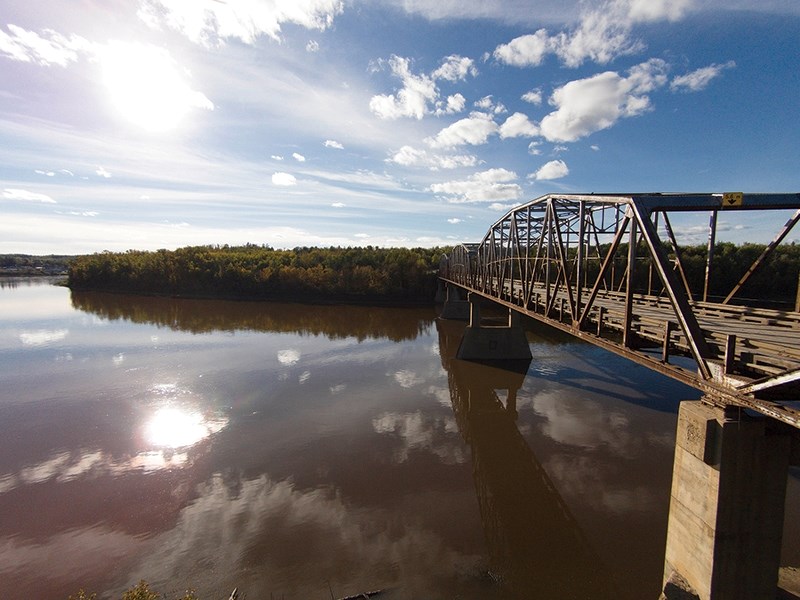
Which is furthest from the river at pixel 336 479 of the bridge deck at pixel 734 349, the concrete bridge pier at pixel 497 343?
the bridge deck at pixel 734 349

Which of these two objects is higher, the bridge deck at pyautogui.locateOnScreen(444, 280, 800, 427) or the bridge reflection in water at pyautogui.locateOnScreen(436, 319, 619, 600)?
the bridge deck at pyautogui.locateOnScreen(444, 280, 800, 427)

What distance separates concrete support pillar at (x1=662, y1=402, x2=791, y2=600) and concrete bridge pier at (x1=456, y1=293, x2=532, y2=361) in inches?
1029

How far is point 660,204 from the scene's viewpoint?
8.69 metres

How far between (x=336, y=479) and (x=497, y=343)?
2162cm

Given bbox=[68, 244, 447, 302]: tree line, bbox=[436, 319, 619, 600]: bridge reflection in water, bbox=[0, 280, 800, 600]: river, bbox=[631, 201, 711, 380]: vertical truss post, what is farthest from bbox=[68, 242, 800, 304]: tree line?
bbox=[631, 201, 711, 380]: vertical truss post

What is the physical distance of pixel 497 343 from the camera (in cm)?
3356

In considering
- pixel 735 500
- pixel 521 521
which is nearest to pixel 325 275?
pixel 521 521

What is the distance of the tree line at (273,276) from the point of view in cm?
7906

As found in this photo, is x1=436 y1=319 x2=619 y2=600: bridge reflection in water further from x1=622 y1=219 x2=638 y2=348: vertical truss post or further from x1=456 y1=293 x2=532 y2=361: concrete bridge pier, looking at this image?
x1=456 y1=293 x2=532 y2=361: concrete bridge pier

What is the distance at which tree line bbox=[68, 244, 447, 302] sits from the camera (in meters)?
79.1

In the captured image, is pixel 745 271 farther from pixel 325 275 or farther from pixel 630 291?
pixel 325 275

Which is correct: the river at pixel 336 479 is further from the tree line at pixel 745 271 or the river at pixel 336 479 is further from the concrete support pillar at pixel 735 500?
the tree line at pixel 745 271

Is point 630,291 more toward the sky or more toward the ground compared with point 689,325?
more toward the sky

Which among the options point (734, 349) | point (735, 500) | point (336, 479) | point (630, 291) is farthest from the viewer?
point (336, 479)
